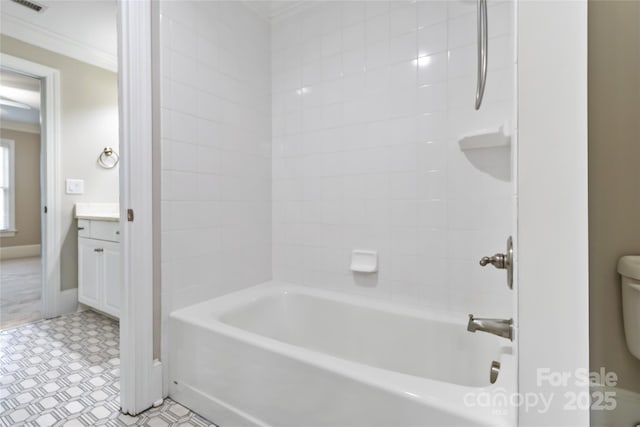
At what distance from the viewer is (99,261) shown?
2.40 m

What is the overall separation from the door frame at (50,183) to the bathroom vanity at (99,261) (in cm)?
16

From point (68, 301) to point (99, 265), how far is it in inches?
23.2

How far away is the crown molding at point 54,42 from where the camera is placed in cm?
224

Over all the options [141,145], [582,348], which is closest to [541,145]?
[582,348]

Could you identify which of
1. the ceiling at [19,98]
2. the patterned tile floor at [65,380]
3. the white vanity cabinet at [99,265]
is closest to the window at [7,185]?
the ceiling at [19,98]

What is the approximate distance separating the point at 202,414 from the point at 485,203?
1.61m

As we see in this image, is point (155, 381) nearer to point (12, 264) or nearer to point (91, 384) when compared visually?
point (91, 384)

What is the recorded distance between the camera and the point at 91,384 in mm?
1589

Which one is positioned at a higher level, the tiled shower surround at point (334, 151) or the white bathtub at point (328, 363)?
the tiled shower surround at point (334, 151)

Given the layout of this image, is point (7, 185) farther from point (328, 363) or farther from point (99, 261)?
point (328, 363)

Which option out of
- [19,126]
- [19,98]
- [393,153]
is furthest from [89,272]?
[19,126]

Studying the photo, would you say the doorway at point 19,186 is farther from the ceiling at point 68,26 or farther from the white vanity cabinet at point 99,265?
the white vanity cabinet at point 99,265

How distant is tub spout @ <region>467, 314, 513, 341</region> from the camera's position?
0.77m

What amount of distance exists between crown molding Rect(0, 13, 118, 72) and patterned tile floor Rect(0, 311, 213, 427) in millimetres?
2225
